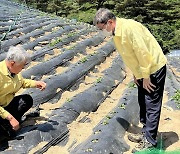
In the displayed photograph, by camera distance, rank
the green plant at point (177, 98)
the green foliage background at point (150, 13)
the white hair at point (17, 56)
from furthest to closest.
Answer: the green foliage background at point (150, 13), the green plant at point (177, 98), the white hair at point (17, 56)

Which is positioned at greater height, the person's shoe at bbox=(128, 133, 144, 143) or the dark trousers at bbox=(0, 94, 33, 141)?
the dark trousers at bbox=(0, 94, 33, 141)

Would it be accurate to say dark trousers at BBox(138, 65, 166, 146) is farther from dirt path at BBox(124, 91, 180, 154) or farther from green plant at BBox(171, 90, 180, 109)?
green plant at BBox(171, 90, 180, 109)

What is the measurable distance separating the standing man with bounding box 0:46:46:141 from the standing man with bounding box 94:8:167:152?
2.70ft

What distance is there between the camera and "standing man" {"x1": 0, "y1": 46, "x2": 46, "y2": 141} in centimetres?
339

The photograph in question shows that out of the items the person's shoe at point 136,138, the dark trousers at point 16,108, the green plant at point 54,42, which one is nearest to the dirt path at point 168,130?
the person's shoe at point 136,138

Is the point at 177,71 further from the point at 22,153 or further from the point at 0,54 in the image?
the point at 22,153

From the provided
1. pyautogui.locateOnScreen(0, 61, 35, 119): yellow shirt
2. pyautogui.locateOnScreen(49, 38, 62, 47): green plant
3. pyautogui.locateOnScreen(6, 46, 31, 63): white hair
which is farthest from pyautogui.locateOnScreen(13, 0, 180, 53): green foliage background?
pyautogui.locateOnScreen(6, 46, 31, 63): white hair

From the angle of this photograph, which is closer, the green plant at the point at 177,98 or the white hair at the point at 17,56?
the white hair at the point at 17,56

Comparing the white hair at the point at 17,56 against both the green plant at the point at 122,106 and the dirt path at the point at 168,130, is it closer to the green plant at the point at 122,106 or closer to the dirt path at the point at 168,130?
the dirt path at the point at 168,130

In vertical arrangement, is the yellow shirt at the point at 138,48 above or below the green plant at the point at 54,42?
above

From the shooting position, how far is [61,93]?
4.88m

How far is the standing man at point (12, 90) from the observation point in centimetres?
339

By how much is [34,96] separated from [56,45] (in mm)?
2667

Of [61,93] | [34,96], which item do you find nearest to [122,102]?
[61,93]
